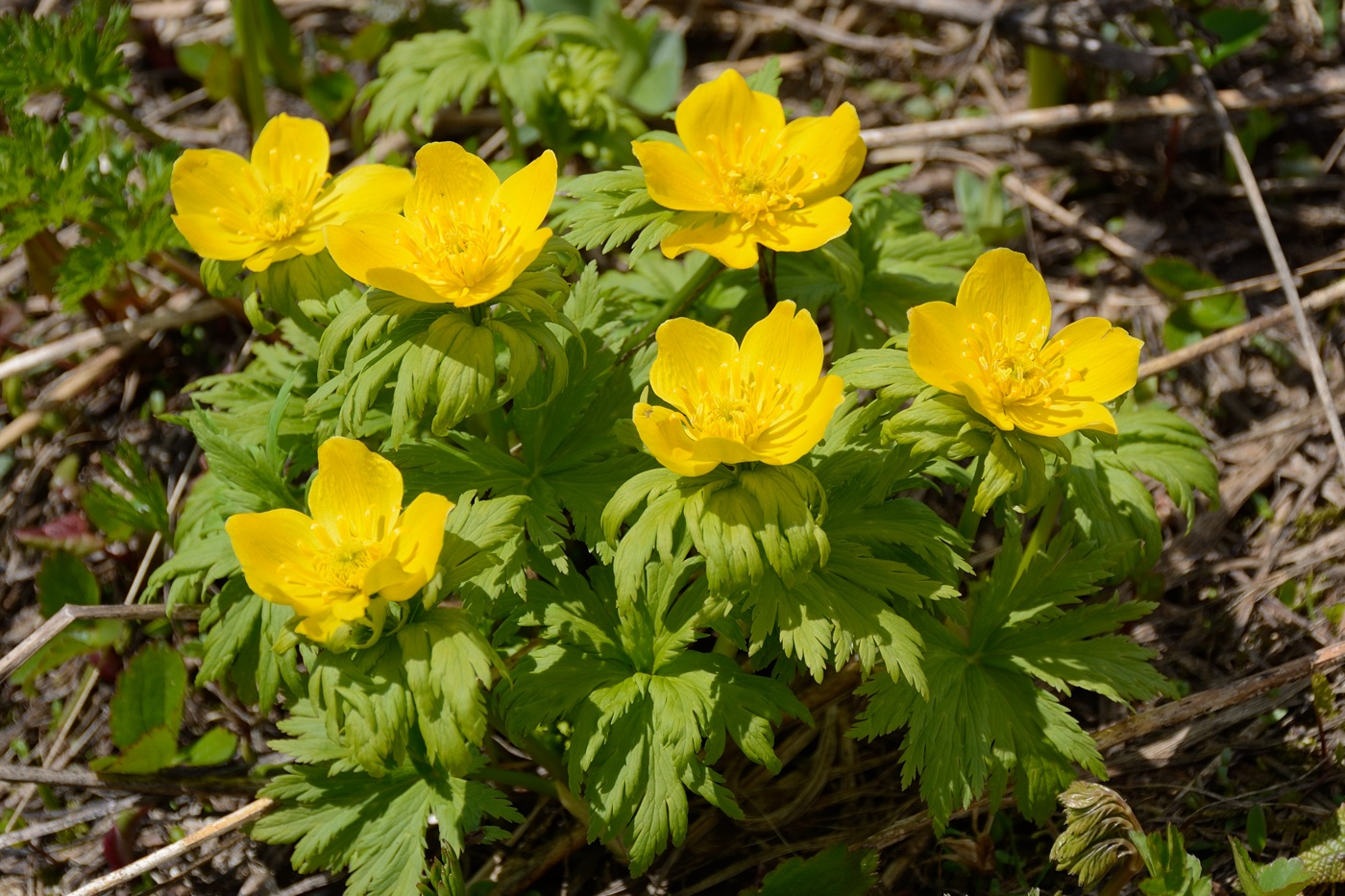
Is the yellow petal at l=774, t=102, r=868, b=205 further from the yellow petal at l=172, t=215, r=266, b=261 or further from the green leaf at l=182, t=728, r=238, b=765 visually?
the green leaf at l=182, t=728, r=238, b=765

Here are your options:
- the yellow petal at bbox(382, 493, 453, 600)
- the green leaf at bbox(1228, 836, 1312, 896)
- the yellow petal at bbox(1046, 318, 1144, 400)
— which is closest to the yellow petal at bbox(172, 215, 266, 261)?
the yellow petal at bbox(382, 493, 453, 600)

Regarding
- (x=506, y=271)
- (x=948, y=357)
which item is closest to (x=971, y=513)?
(x=948, y=357)

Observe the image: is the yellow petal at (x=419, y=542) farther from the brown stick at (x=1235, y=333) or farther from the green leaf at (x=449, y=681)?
the brown stick at (x=1235, y=333)

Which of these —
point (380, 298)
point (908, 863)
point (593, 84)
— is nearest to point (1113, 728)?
point (908, 863)

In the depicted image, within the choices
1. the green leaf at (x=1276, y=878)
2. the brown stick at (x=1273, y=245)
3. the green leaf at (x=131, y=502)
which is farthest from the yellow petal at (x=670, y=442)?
the brown stick at (x=1273, y=245)

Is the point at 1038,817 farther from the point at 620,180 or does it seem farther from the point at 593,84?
the point at 593,84

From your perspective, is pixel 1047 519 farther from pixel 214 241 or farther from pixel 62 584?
pixel 62 584
